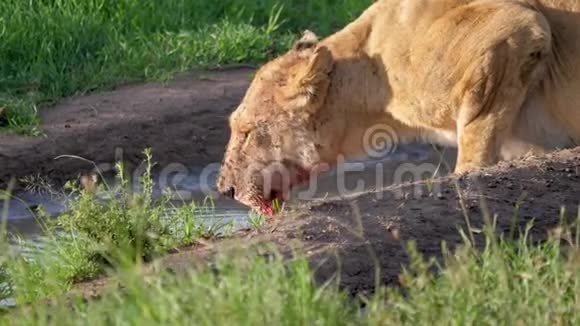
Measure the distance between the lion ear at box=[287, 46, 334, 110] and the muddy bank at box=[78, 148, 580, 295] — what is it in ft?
2.11

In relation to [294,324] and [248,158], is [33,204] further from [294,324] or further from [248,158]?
[294,324]

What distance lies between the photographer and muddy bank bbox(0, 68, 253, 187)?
8.35 meters

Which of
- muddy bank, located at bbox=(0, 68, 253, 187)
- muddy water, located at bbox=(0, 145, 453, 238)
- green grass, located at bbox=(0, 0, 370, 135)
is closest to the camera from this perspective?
Answer: muddy water, located at bbox=(0, 145, 453, 238)

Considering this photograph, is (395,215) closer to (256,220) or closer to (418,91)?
(418,91)

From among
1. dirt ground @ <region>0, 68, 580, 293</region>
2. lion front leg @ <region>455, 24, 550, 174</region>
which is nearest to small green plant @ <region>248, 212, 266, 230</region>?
dirt ground @ <region>0, 68, 580, 293</region>

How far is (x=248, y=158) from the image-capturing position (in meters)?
6.58

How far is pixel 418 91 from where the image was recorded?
6234 mm

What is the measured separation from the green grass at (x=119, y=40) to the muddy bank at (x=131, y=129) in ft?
0.44

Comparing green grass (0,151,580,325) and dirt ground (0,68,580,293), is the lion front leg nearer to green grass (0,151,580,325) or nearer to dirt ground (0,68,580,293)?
dirt ground (0,68,580,293)

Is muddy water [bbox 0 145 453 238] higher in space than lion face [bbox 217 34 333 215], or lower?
lower

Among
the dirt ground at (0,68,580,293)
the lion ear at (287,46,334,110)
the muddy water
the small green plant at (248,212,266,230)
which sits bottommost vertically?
the muddy water

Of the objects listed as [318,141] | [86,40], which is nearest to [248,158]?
[318,141]

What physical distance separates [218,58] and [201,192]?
79.0 inches

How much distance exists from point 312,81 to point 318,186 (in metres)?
2.04
